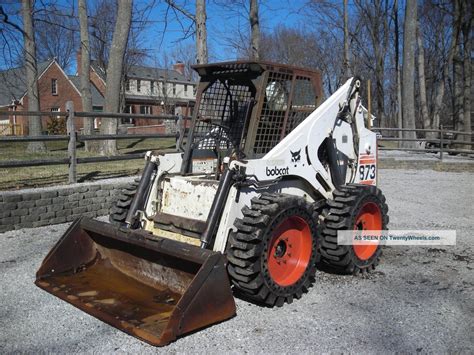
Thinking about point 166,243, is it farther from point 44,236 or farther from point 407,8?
point 407,8

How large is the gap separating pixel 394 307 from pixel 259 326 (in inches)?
51.8

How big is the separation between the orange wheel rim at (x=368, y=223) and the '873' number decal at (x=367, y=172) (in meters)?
0.54

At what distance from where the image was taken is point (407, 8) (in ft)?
65.9

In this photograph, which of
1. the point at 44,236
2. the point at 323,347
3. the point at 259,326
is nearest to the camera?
the point at 323,347

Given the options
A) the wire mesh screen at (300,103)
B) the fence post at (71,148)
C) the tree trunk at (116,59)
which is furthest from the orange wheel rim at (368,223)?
the tree trunk at (116,59)

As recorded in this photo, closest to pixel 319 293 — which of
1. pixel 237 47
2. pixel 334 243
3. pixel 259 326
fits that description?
pixel 334 243

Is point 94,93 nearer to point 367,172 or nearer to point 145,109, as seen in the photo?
point 145,109

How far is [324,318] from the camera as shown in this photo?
13.9ft

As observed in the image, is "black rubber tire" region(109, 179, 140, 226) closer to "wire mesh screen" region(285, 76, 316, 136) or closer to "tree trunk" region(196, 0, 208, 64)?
"wire mesh screen" region(285, 76, 316, 136)

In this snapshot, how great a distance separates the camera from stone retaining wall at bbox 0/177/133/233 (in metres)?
7.10

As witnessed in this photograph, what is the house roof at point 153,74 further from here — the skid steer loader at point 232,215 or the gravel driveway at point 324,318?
the gravel driveway at point 324,318

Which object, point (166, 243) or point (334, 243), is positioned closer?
point (166, 243)

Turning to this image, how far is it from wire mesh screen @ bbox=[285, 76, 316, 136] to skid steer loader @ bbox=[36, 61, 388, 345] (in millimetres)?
15

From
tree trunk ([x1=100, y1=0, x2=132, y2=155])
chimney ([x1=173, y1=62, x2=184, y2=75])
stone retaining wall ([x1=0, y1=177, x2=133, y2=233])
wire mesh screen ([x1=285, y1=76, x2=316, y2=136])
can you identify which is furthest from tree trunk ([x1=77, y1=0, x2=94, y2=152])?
chimney ([x1=173, y1=62, x2=184, y2=75])
